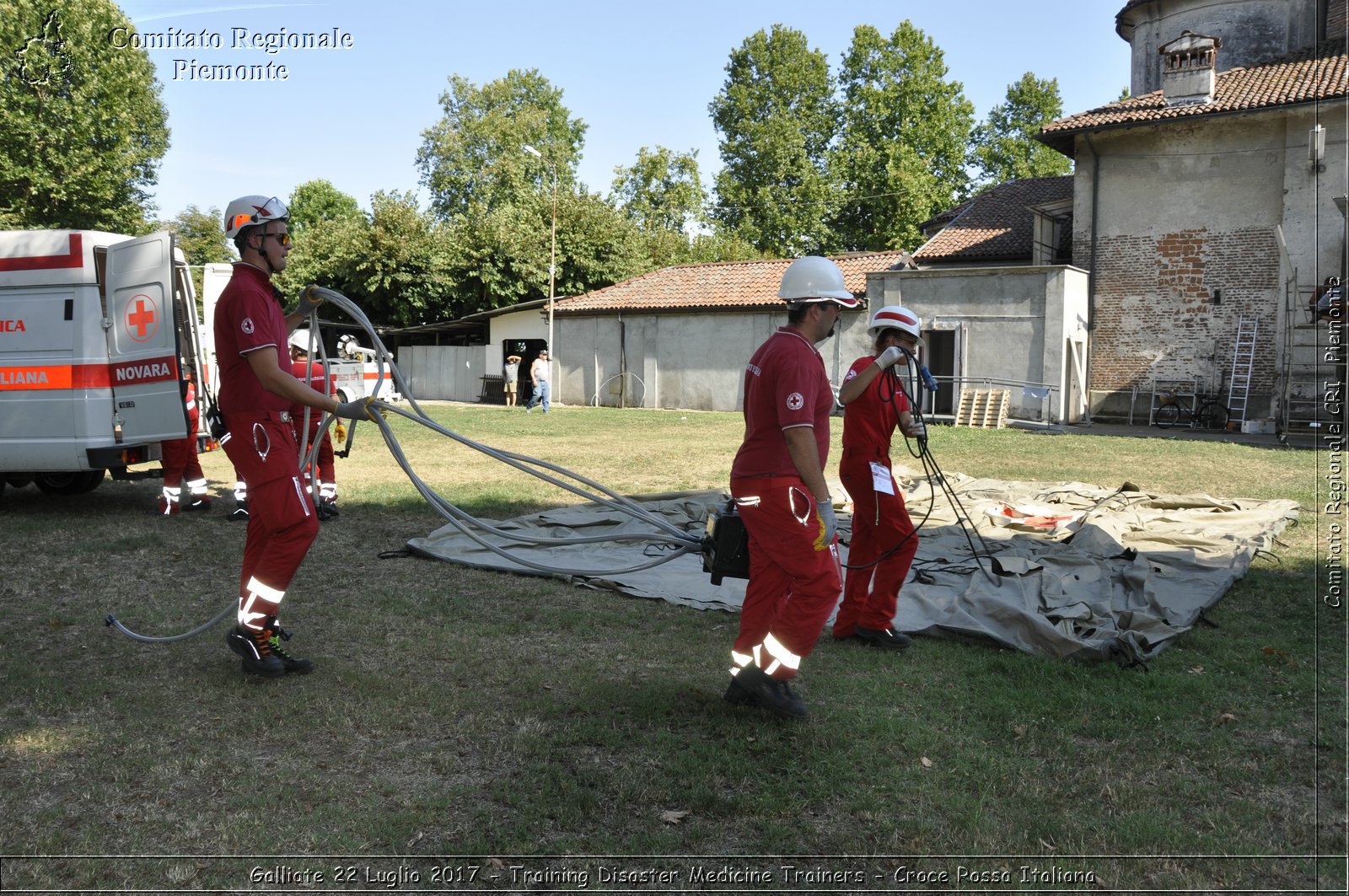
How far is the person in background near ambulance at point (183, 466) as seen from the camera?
9.40 meters

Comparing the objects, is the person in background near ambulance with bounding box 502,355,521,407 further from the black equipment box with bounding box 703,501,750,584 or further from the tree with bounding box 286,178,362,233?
the tree with bounding box 286,178,362,233

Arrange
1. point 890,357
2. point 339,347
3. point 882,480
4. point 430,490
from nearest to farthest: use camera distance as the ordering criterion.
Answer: point 890,357
point 430,490
point 882,480
point 339,347

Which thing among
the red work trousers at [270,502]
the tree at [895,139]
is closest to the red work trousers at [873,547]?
the red work trousers at [270,502]

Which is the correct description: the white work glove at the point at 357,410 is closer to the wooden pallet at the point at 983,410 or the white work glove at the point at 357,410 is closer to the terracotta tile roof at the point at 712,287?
the wooden pallet at the point at 983,410

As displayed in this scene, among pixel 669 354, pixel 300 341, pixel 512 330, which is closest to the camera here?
pixel 300 341

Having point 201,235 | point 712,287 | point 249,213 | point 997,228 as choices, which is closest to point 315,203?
point 201,235

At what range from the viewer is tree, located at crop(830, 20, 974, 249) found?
50.2 meters

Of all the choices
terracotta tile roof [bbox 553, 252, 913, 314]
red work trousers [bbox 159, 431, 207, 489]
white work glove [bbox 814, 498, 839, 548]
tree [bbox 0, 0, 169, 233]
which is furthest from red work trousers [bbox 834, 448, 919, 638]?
tree [bbox 0, 0, 169, 233]

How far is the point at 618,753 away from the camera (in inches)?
154

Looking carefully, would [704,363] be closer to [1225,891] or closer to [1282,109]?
[1282,109]

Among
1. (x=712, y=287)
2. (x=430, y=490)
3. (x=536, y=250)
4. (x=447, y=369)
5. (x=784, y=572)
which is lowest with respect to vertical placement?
(x=784, y=572)

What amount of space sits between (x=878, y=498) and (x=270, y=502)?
10.6ft

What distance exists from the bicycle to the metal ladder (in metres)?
0.24

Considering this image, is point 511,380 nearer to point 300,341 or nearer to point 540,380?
point 540,380
